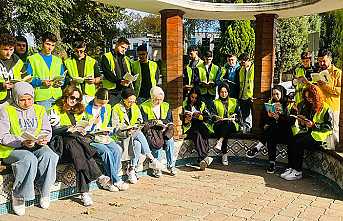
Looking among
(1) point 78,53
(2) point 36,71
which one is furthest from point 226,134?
(2) point 36,71

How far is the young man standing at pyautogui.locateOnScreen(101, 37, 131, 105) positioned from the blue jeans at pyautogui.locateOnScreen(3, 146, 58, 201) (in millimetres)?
1802

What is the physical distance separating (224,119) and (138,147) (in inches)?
66.1

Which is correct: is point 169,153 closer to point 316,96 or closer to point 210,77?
point 210,77

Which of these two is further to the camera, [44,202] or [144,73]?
[144,73]

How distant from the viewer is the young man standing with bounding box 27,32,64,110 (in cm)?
550

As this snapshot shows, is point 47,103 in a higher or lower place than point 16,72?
lower

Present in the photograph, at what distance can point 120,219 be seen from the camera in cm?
439

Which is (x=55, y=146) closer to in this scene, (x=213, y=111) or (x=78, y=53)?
(x=78, y=53)

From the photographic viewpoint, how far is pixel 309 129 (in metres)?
5.80

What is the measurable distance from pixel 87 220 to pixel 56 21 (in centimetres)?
1054

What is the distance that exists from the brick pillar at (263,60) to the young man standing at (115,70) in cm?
222

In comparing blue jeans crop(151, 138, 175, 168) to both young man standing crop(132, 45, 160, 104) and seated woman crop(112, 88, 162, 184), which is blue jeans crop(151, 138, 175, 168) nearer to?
seated woman crop(112, 88, 162, 184)

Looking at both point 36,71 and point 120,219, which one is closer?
point 120,219

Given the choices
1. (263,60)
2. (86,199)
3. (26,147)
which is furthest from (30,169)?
(263,60)
